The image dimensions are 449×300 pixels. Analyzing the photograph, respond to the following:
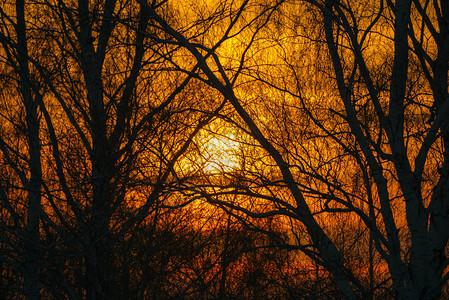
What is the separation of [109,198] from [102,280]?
3.16 ft

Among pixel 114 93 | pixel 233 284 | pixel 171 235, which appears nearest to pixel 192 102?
pixel 114 93

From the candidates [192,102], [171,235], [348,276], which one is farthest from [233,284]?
[348,276]

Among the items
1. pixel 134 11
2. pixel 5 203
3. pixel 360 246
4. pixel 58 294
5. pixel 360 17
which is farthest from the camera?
pixel 360 246

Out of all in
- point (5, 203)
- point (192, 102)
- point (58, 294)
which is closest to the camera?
point (5, 203)

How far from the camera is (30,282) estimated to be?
18.0ft

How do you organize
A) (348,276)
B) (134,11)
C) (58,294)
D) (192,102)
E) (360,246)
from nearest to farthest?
(348,276) → (58,294) → (134,11) → (192,102) → (360,246)

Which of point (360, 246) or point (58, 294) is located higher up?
point (360, 246)

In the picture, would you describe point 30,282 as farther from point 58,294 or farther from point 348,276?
point 348,276

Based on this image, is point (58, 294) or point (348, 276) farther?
point (58, 294)

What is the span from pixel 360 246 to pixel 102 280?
989cm

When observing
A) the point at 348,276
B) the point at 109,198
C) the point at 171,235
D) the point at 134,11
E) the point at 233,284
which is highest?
the point at 134,11

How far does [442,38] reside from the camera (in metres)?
3.67

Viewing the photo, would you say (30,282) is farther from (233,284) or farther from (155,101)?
(233,284)

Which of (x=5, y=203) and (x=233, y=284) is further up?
(x=233, y=284)
